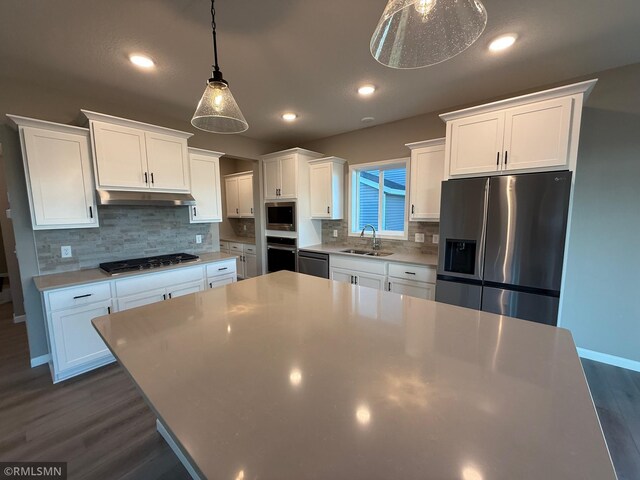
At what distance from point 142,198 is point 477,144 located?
328 cm

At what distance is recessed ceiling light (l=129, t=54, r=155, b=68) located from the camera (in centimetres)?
201

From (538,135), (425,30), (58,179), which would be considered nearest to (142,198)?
(58,179)

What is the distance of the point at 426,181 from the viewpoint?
3.12 m

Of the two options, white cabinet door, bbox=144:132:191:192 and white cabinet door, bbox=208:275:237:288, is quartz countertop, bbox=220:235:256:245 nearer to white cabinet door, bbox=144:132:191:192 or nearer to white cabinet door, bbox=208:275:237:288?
white cabinet door, bbox=208:275:237:288

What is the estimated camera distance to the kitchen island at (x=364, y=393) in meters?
0.58

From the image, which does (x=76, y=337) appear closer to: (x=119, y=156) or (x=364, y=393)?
(x=119, y=156)

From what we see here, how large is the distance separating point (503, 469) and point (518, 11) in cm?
227

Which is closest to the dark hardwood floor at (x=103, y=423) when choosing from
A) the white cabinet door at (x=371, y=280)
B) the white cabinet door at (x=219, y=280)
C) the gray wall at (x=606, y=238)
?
the gray wall at (x=606, y=238)

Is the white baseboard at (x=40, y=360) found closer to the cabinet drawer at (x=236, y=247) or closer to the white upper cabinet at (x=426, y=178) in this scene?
the cabinet drawer at (x=236, y=247)

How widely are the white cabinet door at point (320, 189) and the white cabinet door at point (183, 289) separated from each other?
1967 mm

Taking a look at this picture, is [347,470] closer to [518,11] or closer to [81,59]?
[518,11]

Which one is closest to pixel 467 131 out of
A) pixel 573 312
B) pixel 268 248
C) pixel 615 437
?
pixel 573 312

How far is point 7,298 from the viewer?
162 inches

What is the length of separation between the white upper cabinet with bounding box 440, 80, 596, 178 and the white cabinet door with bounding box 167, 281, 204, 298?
2948 mm
